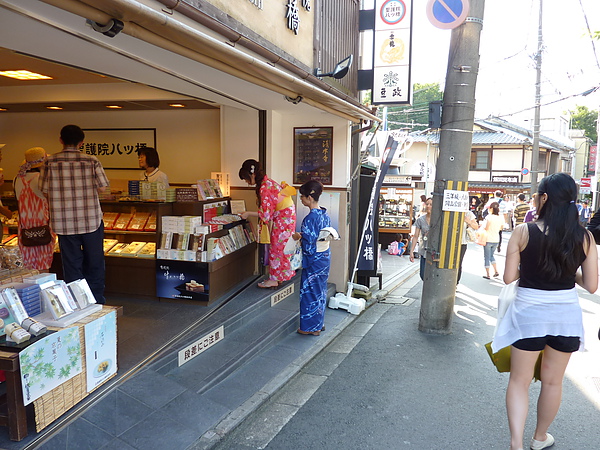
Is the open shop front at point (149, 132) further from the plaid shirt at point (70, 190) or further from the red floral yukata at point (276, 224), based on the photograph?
the plaid shirt at point (70, 190)

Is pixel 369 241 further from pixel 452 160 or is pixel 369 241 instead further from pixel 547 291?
pixel 547 291

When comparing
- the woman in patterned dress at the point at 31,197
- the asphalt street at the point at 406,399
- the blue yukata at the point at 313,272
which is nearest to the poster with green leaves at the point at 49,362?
the asphalt street at the point at 406,399

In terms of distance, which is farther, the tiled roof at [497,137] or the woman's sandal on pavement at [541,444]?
the tiled roof at [497,137]

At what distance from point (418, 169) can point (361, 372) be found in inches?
827

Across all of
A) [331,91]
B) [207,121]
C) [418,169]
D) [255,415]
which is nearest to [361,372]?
[255,415]

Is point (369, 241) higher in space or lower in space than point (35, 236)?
lower

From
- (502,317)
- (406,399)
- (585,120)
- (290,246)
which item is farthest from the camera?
(585,120)

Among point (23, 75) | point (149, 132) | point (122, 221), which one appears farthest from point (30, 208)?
point (149, 132)

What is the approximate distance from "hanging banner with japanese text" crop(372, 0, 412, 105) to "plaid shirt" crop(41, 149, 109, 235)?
531cm

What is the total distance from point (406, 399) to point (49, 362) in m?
3.37

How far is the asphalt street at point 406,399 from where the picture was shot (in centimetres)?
402

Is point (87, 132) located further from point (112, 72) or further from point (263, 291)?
point (263, 291)

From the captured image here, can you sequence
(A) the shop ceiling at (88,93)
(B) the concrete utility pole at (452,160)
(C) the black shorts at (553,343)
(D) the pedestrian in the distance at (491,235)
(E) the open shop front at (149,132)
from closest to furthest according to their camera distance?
1. (C) the black shorts at (553,343)
2. (E) the open shop front at (149,132)
3. (B) the concrete utility pole at (452,160)
4. (A) the shop ceiling at (88,93)
5. (D) the pedestrian in the distance at (491,235)

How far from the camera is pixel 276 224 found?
7.37 metres
